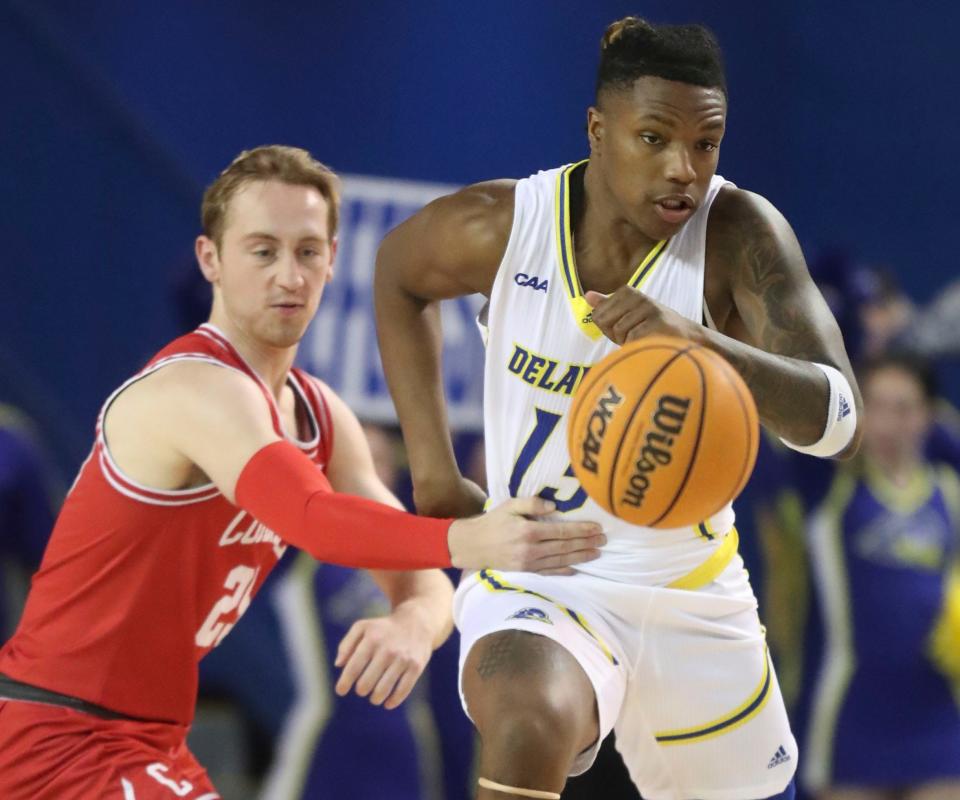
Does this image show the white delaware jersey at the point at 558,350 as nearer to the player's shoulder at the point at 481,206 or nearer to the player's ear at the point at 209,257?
the player's shoulder at the point at 481,206

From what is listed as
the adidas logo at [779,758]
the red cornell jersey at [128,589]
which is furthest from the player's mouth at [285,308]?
the adidas logo at [779,758]

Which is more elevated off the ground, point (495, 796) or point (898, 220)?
point (898, 220)

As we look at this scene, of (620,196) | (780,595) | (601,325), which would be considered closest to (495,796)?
(601,325)

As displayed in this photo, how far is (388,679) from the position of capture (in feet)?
12.4

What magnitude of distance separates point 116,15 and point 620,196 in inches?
204

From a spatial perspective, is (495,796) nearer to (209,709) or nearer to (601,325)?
(601,325)

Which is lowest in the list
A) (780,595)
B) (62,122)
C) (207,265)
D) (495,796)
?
(495,796)

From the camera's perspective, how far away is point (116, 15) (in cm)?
826

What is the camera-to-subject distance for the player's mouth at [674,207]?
366 centimetres

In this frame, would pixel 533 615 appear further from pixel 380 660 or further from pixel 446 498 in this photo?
pixel 446 498

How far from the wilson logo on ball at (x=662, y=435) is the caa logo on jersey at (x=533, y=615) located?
568 millimetres

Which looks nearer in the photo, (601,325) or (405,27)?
(601,325)

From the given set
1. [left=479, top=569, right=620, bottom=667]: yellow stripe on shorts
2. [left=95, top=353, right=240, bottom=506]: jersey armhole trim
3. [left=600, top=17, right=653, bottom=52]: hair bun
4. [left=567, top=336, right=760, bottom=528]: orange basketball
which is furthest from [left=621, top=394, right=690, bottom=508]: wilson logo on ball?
[left=95, top=353, right=240, bottom=506]: jersey armhole trim

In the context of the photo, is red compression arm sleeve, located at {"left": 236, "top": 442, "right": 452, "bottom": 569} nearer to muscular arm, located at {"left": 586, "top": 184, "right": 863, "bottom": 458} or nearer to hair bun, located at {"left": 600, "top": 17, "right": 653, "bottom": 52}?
→ muscular arm, located at {"left": 586, "top": 184, "right": 863, "bottom": 458}
